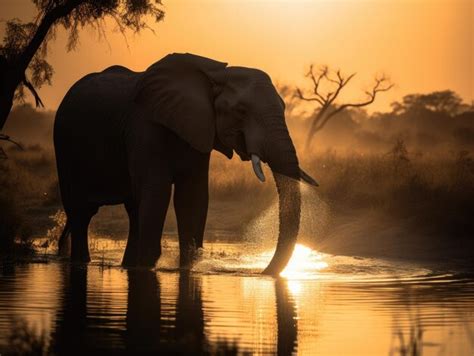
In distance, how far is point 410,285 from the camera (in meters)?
13.9

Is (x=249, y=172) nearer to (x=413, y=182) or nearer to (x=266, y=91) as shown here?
(x=413, y=182)

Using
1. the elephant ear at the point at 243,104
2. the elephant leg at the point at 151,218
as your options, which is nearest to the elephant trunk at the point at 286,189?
the elephant ear at the point at 243,104

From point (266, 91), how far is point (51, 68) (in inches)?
369

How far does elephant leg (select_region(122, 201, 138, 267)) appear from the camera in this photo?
16.3 metres

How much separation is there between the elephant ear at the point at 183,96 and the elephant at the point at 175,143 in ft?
0.04

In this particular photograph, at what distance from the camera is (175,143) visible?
15695mm

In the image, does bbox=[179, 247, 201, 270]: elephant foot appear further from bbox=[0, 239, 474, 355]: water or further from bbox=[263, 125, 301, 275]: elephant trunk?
bbox=[263, 125, 301, 275]: elephant trunk

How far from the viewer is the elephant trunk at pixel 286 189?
13.9 m

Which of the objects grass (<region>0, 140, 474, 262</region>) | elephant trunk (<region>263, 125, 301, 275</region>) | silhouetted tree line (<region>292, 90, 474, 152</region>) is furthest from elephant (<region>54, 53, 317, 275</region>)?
silhouetted tree line (<region>292, 90, 474, 152</region>)

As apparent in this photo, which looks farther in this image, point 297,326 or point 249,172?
point 249,172

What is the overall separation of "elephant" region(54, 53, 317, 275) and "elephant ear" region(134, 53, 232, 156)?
11 mm

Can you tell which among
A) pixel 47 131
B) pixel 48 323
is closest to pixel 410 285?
pixel 48 323

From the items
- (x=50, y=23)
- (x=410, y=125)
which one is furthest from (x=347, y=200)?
(x=410, y=125)

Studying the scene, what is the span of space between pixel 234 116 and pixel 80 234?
11.3ft
